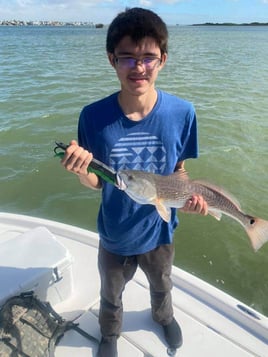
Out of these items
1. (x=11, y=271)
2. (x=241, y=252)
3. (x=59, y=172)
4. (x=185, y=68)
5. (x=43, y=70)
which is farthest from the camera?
(x=185, y=68)

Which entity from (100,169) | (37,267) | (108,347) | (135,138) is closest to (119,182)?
(100,169)

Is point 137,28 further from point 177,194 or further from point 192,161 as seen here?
point 192,161

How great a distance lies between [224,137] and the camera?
32.3 ft

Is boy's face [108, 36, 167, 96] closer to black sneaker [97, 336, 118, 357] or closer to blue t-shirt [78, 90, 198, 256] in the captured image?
blue t-shirt [78, 90, 198, 256]

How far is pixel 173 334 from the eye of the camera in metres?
2.85

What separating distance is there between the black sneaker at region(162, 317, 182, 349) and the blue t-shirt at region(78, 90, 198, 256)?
70 centimetres

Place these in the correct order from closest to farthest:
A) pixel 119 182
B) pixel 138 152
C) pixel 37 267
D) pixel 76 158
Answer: pixel 76 158, pixel 119 182, pixel 138 152, pixel 37 267

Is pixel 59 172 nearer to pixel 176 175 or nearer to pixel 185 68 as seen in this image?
pixel 176 175

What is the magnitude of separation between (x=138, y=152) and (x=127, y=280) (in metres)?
0.97

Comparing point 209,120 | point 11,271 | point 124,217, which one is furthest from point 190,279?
point 209,120

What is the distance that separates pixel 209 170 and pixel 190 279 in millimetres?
4837

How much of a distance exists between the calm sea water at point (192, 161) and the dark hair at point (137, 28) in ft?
3.26

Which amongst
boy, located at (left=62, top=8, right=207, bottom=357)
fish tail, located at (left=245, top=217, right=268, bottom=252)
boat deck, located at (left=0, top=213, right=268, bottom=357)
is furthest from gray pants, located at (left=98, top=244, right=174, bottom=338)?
fish tail, located at (left=245, top=217, right=268, bottom=252)

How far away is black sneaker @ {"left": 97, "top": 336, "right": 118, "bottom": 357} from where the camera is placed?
2.73 m
